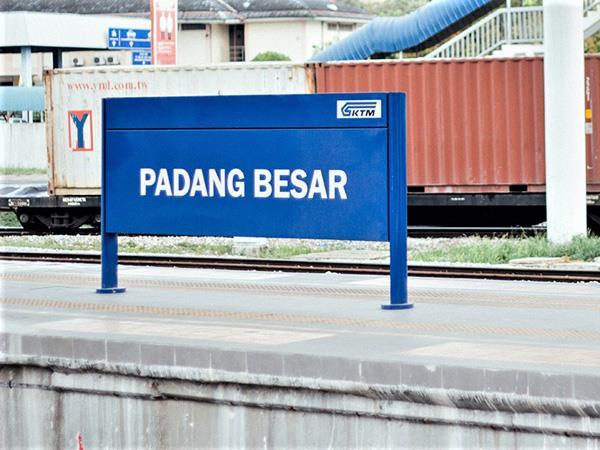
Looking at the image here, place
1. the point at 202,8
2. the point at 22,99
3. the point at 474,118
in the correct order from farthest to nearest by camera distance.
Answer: the point at 202,8 → the point at 22,99 → the point at 474,118

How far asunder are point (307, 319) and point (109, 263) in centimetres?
265

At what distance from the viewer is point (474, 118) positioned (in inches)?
947

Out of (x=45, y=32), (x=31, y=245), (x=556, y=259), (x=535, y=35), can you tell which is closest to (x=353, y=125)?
(x=556, y=259)

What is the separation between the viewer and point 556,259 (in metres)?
18.6

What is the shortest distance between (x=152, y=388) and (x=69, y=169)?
19.7 m

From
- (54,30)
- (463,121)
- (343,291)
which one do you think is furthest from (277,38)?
(343,291)

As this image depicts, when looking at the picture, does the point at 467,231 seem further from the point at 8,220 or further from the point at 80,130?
the point at 8,220

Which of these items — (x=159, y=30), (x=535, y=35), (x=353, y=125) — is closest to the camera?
(x=353, y=125)

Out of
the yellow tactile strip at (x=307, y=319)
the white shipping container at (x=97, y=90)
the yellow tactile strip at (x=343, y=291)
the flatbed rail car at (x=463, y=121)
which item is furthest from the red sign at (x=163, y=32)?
the yellow tactile strip at (x=307, y=319)

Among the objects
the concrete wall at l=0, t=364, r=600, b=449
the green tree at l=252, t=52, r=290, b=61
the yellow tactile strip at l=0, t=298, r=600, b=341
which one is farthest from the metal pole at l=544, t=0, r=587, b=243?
the green tree at l=252, t=52, r=290, b=61

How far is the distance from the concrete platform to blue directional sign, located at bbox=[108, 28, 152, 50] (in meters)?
33.4

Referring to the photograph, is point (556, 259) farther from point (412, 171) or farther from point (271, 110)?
point (271, 110)

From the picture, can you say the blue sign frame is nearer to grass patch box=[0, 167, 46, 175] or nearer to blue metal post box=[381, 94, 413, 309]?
blue metal post box=[381, 94, 413, 309]

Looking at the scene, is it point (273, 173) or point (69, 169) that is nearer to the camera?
point (273, 173)
